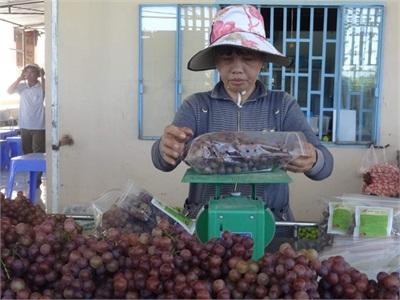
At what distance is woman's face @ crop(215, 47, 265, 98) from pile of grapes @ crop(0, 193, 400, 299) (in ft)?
2.54

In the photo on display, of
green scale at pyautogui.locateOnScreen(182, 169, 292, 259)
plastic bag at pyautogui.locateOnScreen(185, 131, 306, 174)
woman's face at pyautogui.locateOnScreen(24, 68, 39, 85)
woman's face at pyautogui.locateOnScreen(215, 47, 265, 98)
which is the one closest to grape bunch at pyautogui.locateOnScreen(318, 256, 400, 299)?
green scale at pyautogui.locateOnScreen(182, 169, 292, 259)

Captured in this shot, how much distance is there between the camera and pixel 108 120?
4.70 meters

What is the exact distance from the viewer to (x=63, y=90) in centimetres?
470

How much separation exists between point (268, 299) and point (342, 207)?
102cm

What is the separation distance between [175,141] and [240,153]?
22 cm

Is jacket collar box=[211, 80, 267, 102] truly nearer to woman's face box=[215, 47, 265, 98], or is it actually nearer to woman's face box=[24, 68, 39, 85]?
woman's face box=[215, 47, 265, 98]

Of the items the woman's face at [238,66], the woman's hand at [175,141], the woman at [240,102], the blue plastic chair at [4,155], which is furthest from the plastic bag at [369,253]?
the blue plastic chair at [4,155]

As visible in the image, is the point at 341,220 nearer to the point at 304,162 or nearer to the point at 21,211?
the point at 304,162

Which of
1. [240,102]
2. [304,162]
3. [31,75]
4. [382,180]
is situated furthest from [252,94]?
[31,75]

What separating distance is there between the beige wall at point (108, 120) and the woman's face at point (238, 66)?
9.14 ft

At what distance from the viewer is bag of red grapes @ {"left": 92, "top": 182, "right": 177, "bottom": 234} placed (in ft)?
Answer: 5.43

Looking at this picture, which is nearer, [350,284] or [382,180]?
[350,284]

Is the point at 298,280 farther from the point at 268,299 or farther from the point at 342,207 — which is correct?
the point at 342,207

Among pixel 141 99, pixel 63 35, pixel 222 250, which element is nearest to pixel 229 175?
pixel 222 250
